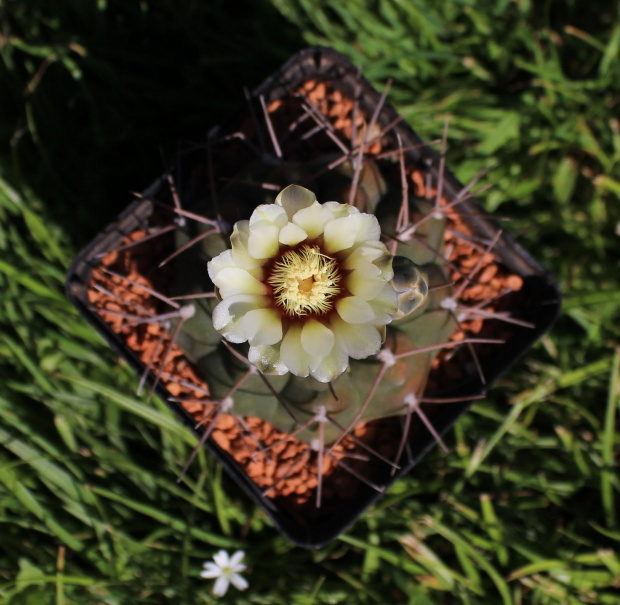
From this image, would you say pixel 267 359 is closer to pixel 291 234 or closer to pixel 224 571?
pixel 291 234

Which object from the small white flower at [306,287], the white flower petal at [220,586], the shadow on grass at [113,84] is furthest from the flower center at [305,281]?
the shadow on grass at [113,84]

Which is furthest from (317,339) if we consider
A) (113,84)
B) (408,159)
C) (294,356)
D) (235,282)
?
(113,84)

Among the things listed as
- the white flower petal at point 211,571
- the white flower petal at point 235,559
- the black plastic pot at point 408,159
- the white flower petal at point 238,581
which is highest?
the black plastic pot at point 408,159

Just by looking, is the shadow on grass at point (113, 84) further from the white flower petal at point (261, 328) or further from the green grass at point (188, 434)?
the white flower petal at point (261, 328)

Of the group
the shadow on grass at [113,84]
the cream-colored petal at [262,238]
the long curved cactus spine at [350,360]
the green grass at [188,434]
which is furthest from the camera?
the shadow on grass at [113,84]

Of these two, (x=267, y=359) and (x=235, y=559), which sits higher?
(x=267, y=359)

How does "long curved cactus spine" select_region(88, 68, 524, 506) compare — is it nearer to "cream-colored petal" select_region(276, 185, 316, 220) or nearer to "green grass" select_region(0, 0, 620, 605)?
"cream-colored petal" select_region(276, 185, 316, 220)

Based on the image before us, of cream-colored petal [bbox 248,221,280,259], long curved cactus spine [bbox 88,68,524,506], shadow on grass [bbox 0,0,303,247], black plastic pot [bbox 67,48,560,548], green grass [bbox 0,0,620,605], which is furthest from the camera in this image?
shadow on grass [bbox 0,0,303,247]

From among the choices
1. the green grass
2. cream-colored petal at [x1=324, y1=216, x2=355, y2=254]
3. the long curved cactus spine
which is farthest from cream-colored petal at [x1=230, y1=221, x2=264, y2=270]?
the green grass
